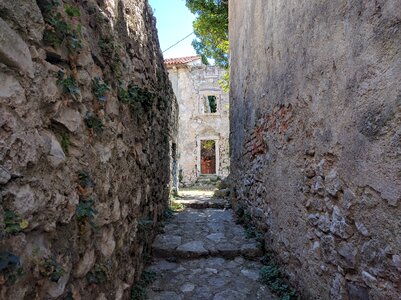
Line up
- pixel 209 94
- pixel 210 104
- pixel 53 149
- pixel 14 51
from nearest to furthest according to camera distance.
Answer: pixel 14 51
pixel 53 149
pixel 209 94
pixel 210 104

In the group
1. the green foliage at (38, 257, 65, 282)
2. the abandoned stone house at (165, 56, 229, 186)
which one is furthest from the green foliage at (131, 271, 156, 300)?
the abandoned stone house at (165, 56, 229, 186)

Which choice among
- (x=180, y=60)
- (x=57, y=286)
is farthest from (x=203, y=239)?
(x=180, y=60)

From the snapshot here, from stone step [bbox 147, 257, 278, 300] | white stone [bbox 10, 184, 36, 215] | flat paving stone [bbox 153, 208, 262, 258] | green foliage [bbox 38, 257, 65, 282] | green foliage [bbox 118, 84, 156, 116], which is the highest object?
green foliage [bbox 118, 84, 156, 116]

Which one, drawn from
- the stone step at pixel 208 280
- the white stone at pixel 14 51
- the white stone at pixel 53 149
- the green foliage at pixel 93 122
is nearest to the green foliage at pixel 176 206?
the stone step at pixel 208 280

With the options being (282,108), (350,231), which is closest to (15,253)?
(350,231)

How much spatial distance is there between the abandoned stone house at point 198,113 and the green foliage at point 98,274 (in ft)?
41.2

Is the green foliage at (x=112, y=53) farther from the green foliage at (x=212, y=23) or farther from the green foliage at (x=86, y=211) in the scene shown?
the green foliage at (x=212, y=23)

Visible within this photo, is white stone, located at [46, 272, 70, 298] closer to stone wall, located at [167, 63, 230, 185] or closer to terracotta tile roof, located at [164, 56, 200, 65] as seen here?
stone wall, located at [167, 63, 230, 185]

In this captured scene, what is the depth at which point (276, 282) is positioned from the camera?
9.07ft

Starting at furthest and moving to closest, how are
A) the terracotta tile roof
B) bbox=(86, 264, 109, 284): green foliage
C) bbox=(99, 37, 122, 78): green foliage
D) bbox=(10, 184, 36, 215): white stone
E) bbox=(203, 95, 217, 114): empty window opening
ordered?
bbox=(203, 95, 217, 114): empty window opening
the terracotta tile roof
bbox=(99, 37, 122, 78): green foliage
bbox=(86, 264, 109, 284): green foliage
bbox=(10, 184, 36, 215): white stone

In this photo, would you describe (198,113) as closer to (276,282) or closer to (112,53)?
(276,282)

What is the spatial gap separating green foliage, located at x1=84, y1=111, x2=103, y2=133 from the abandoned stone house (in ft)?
41.2

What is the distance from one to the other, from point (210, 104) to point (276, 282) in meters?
13.9

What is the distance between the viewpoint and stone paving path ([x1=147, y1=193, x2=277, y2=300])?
2.70 metres
